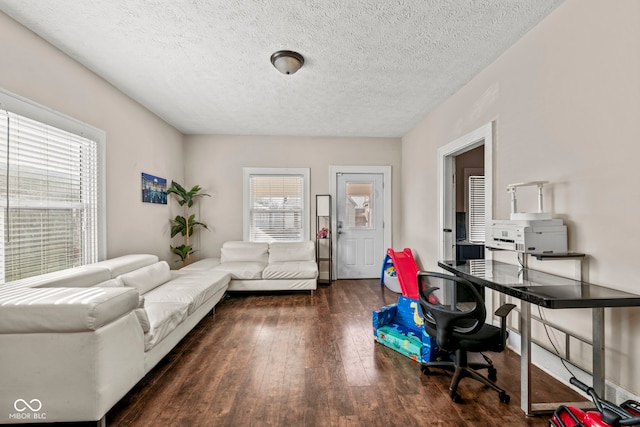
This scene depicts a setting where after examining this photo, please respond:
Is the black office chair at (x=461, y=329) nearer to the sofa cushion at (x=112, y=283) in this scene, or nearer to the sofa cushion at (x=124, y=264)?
the sofa cushion at (x=112, y=283)

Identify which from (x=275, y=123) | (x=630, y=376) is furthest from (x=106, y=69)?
(x=630, y=376)

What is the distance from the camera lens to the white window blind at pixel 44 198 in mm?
2127

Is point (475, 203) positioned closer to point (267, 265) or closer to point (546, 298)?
point (267, 265)

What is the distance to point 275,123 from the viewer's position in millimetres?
4535

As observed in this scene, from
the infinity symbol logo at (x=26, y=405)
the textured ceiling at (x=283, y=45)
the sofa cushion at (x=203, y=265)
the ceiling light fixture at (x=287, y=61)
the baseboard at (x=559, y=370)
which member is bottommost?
the baseboard at (x=559, y=370)

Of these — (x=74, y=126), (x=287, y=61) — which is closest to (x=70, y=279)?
(x=74, y=126)

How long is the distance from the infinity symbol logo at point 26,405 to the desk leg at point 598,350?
120 inches

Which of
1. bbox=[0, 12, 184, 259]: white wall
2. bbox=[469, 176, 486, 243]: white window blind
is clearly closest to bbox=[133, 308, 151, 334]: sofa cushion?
bbox=[0, 12, 184, 259]: white wall

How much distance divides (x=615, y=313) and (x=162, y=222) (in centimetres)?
493

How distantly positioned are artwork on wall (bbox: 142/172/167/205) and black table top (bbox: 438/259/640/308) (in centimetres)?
375

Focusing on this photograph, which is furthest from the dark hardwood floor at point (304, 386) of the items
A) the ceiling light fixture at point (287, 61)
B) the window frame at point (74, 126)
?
the ceiling light fixture at point (287, 61)

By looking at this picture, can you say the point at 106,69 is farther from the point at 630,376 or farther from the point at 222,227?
the point at 630,376

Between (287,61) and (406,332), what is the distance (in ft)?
8.75

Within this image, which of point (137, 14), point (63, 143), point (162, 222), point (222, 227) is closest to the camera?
point (137, 14)
